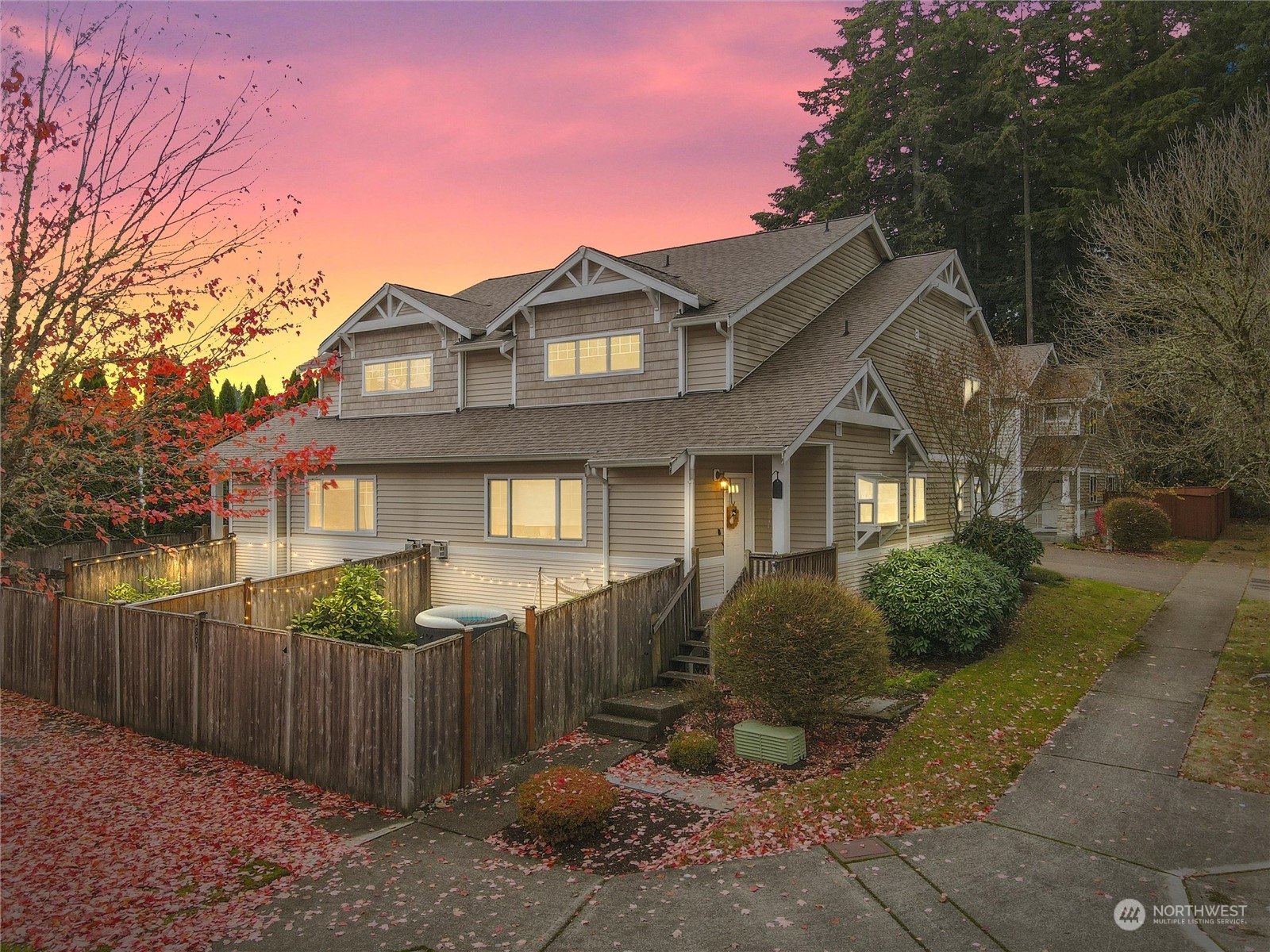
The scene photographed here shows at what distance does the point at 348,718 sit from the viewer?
347 inches

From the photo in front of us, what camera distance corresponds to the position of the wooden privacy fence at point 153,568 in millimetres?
16266

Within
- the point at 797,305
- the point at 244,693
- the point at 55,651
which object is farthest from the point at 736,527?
the point at 55,651

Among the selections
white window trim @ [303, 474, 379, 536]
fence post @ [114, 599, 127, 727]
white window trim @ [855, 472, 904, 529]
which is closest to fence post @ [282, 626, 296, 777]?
fence post @ [114, 599, 127, 727]

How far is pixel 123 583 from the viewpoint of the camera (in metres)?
16.9

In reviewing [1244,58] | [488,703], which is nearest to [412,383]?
[488,703]

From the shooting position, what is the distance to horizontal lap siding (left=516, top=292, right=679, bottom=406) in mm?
16969

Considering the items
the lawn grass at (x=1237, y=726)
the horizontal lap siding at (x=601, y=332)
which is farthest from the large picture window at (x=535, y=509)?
the lawn grass at (x=1237, y=726)

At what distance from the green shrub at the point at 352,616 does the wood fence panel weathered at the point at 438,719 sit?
175 inches

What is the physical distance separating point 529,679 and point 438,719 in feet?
5.14

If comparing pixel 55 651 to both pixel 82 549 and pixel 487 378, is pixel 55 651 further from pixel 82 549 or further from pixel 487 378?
pixel 82 549

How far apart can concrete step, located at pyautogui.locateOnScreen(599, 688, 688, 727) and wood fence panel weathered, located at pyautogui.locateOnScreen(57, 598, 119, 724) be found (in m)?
7.37

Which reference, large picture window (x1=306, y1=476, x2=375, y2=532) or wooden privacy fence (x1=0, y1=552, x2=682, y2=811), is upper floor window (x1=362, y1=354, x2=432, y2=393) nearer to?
large picture window (x1=306, y1=476, x2=375, y2=532)

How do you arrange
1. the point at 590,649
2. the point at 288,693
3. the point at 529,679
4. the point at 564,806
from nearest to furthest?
the point at 564,806, the point at 288,693, the point at 529,679, the point at 590,649

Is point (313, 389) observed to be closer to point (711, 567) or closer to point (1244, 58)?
point (711, 567)
